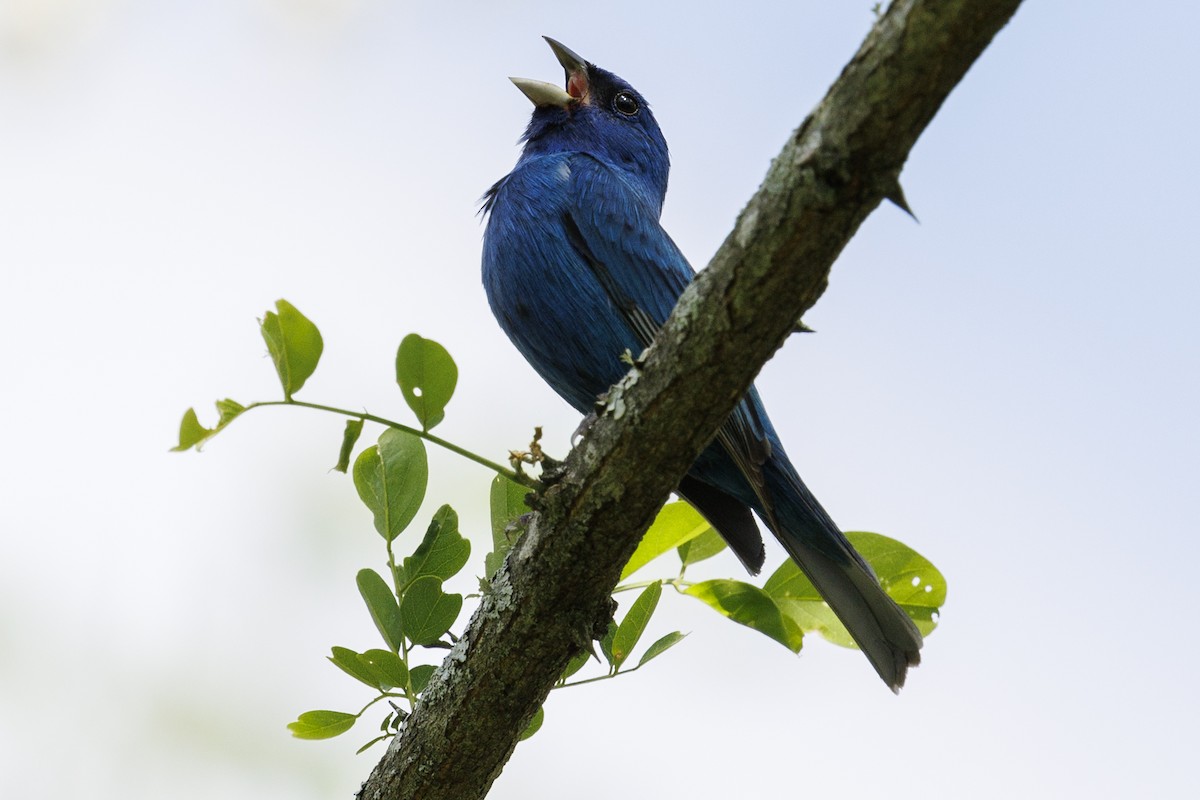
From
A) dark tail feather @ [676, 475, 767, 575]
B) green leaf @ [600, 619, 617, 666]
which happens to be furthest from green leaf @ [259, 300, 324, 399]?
dark tail feather @ [676, 475, 767, 575]

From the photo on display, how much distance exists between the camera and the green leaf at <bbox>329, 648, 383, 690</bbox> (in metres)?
3.18

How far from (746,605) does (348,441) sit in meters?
1.28

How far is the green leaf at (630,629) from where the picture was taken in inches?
128

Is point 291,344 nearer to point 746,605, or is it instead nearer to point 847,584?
point 746,605

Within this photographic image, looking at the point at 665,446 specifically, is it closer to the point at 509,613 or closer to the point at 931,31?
the point at 509,613

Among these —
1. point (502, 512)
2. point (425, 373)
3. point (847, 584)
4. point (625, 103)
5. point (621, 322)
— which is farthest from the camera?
point (625, 103)

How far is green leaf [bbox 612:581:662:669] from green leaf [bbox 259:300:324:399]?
1.08 m

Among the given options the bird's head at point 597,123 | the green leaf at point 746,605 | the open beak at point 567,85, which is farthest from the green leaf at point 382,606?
the open beak at point 567,85

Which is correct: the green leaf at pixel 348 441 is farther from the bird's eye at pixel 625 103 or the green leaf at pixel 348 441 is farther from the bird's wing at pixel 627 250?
the bird's eye at pixel 625 103

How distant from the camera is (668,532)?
352 centimetres

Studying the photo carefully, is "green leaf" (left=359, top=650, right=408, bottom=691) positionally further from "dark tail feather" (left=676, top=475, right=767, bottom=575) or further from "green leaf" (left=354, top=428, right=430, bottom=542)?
"dark tail feather" (left=676, top=475, right=767, bottom=575)

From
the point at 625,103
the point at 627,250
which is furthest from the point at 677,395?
the point at 625,103

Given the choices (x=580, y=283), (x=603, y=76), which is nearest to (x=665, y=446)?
(x=580, y=283)

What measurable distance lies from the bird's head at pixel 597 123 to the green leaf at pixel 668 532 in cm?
239
